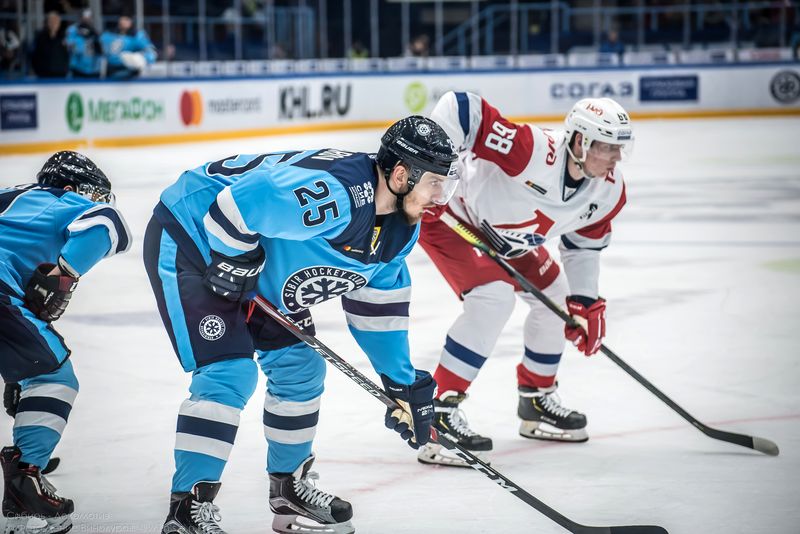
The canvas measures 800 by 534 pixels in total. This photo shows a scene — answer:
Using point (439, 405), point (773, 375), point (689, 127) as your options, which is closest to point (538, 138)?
point (439, 405)

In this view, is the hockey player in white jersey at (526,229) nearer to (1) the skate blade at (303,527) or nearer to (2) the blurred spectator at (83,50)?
(1) the skate blade at (303,527)

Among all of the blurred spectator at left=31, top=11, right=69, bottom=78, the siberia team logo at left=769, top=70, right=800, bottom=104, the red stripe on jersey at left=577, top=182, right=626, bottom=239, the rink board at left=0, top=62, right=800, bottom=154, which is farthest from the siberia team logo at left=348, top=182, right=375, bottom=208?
the siberia team logo at left=769, top=70, right=800, bottom=104

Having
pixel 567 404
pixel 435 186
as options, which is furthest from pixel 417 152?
pixel 567 404

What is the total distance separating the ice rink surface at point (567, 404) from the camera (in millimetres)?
2986

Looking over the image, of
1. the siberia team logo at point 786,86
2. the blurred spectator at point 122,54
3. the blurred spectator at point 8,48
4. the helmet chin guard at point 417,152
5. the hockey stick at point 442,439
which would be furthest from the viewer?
the siberia team logo at point 786,86

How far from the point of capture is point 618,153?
3441 millimetres

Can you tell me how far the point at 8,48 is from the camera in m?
12.2

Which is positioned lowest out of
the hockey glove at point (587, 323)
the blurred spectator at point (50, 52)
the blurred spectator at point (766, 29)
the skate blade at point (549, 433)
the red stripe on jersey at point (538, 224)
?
the skate blade at point (549, 433)

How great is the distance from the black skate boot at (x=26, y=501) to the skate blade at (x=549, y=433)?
1561 mm

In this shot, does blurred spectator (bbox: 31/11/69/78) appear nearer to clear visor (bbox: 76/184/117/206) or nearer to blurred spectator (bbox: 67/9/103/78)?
blurred spectator (bbox: 67/9/103/78)

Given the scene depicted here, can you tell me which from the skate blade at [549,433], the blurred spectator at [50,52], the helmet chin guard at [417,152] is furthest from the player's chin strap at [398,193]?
the blurred spectator at [50,52]

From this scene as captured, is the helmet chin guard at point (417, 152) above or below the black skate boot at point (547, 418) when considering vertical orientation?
above

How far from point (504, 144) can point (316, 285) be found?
3.49 ft

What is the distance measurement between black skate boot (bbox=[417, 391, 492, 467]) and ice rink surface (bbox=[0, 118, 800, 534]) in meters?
0.05
